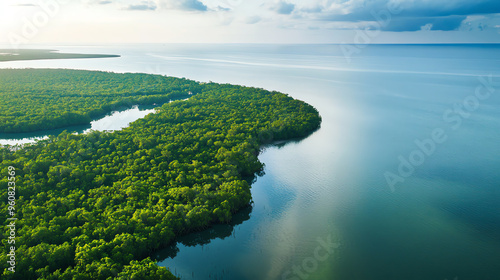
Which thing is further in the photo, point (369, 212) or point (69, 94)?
point (69, 94)

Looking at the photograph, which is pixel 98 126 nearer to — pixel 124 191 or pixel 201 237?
pixel 124 191

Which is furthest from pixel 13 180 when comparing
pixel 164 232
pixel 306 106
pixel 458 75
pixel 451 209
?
pixel 458 75

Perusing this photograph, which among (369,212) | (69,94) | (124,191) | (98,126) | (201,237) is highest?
(124,191)

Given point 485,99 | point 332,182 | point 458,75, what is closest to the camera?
point 332,182

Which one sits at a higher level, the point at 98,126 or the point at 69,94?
the point at 69,94

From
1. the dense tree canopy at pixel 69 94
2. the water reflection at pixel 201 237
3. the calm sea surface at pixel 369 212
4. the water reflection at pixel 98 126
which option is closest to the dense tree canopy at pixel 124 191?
the water reflection at pixel 201 237

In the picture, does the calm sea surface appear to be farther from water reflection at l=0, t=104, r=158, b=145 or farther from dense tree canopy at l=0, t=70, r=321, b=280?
water reflection at l=0, t=104, r=158, b=145

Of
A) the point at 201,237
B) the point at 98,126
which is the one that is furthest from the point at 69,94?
the point at 201,237

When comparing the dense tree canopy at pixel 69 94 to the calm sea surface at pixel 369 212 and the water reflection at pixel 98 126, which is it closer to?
the water reflection at pixel 98 126

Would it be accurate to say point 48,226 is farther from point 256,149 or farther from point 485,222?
point 485,222
